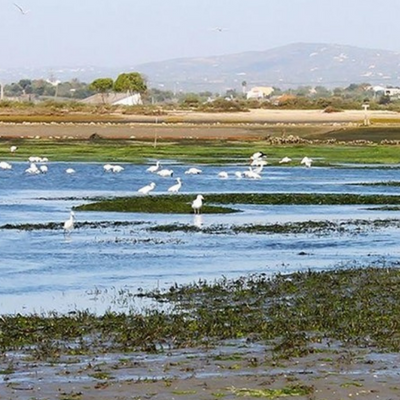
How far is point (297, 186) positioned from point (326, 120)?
6427 centimetres

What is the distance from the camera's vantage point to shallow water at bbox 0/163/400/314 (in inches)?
711

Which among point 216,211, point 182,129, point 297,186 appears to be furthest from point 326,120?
point 216,211

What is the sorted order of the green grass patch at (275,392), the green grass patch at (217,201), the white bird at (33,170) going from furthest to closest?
the white bird at (33,170) < the green grass patch at (217,201) < the green grass patch at (275,392)

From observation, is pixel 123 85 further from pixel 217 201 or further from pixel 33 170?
pixel 217 201

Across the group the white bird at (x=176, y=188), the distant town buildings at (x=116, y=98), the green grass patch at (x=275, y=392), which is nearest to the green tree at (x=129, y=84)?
the distant town buildings at (x=116, y=98)

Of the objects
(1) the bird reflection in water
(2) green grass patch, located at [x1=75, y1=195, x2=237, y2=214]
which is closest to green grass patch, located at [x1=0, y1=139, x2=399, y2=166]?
(2) green grass patch, located at [x1=75, y1=195, x2=237, y2=214]

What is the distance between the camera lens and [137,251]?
74.4 ft

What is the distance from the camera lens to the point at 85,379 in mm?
11258

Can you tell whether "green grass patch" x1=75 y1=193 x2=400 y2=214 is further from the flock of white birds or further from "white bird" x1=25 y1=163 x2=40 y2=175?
"white bird" x1=25 y1=163 x2=40 y2=175

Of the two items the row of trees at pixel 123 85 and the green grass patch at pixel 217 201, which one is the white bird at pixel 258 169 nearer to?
the green grass patch at pixel 217 201

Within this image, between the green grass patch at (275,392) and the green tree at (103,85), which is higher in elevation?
the green grass patch at (275,392)

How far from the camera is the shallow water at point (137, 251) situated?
18062 millimetres

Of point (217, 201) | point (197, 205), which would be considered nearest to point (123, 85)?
point (217, 201)

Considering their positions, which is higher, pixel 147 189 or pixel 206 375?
pixel 206 375
